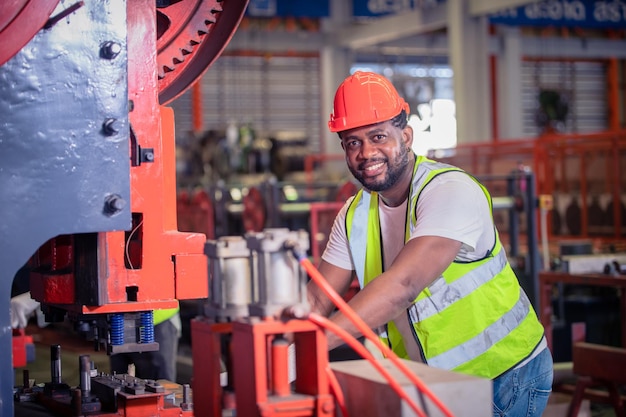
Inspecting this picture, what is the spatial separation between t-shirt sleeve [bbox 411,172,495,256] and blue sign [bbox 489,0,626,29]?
13.7m

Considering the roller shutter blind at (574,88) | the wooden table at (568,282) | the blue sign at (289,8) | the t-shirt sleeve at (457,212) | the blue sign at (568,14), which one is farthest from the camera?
the roller shutter blind at (574,88)

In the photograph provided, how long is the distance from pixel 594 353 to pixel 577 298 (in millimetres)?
3357

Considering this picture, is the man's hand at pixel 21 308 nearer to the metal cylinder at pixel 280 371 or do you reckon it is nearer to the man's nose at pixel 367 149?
the man's nose at pixel 367 149

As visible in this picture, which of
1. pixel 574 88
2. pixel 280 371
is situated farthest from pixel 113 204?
pixel 574 88

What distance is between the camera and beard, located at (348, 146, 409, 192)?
2557mm

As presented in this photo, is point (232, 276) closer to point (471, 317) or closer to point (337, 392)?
point (337, 392)

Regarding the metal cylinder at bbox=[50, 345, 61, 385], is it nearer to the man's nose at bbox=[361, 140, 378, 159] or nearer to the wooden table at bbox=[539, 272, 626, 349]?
the man's nose at bbox=[361, 140, 378, 159]

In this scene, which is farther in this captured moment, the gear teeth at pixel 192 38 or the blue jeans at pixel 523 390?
the blue jeans at pixel 523 390

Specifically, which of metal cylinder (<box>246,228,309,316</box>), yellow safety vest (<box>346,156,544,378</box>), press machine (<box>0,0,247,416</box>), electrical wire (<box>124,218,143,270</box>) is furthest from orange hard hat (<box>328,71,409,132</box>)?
metal cylinder (<box>246,228,309,316</box>)

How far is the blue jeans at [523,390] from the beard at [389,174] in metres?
0.60

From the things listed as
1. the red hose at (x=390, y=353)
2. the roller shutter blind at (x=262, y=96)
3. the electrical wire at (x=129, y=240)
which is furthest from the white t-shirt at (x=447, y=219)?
the roller shutter blind at (x=262, y=96)

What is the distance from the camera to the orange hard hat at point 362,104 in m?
2.47

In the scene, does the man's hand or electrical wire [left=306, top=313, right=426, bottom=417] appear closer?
electrical wire [left=306, top=313, right=426, bottom=417]

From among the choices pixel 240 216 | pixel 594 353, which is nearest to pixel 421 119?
pixel 240 216
